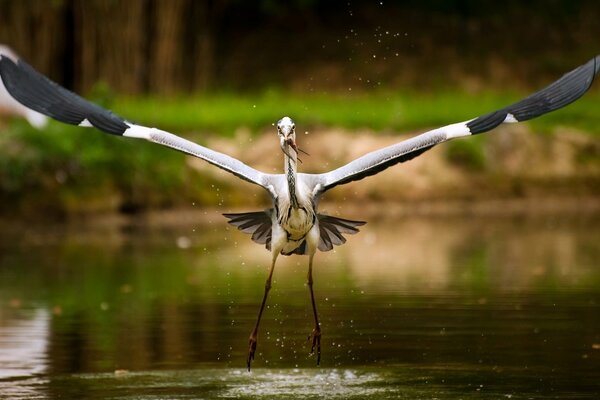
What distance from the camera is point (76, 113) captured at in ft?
34.3

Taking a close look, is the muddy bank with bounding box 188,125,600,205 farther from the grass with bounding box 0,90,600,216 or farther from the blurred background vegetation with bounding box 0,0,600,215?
the grass with bounding box 0,90,600,216

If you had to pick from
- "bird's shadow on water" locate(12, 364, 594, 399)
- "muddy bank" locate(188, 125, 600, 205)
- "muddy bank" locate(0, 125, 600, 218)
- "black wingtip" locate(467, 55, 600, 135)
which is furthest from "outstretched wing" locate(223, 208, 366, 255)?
"muddy bank" locate(188, 125, 600, 205)

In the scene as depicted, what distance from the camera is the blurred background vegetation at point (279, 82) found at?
870 inches

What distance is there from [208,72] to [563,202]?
792 centimetres

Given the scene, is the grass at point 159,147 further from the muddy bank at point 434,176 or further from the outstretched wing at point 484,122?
the outstretched wing at point 484,122

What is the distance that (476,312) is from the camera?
12.6 m

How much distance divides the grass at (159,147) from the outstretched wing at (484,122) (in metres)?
11.8

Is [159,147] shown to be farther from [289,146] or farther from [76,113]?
[289,146]

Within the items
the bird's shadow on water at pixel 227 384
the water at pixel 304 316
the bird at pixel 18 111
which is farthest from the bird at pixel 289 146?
the bird at pixel 18 111

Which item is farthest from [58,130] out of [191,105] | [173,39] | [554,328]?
[554,328]

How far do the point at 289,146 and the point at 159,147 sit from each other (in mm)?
12959

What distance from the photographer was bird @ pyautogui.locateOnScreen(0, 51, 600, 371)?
1006 cm

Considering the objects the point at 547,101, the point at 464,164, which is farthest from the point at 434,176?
the point at 547,101

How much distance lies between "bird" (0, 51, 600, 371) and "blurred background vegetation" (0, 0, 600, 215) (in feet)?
36.3
